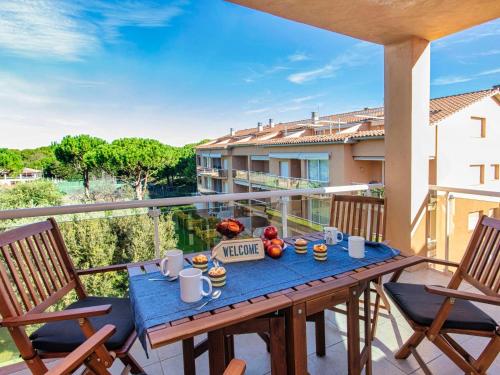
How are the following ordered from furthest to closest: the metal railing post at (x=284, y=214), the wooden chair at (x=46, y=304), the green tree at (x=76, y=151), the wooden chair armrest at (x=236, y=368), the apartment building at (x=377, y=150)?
the green tree at (x=76, y=151) < the apartment building at (x=377, y=150) < the metal railing post at (x=284, y=214) < the wooden chair at (x=46, y=304) < the wooden chair armrest at (x=236, y=368)

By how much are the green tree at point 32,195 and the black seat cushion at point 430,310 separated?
908 cm

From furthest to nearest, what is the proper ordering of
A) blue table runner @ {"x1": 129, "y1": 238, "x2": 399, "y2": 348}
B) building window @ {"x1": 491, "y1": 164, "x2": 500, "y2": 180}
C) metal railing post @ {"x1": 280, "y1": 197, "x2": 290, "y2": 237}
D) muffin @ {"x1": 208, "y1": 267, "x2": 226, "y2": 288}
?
1. building window @ {"x1": 491, "y1": 164, "x2": 500, "y2": 180}
2. metal railing post @ {"x1": 280, "y1": 197, "x2": 290, "y2": 237}
3. muffin @ {"x1": 208, "y1": 267, "x2": 226, "y2": 288}
4. blue table runner @ {"x1": 129, "y1": 238, "x2": 399, "y2": 348}

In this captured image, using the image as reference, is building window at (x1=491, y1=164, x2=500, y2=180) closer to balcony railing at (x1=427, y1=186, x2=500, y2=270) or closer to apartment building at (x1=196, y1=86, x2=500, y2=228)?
apartment building at (x1=196, y1=86, x2=500, y2=228)

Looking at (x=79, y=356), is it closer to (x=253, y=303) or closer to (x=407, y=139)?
(x=253, y=303)

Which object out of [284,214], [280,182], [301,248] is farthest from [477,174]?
[301,248]

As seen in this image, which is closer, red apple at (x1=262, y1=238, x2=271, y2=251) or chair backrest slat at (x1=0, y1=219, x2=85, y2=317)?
chair backrest slat at (x1=0, y1=219, x2=85, y2=317)

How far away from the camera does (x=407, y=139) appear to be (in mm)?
3576

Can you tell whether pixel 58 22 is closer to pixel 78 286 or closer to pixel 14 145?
pixel 14 145

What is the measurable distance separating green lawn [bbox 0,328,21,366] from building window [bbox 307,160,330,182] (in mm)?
11724

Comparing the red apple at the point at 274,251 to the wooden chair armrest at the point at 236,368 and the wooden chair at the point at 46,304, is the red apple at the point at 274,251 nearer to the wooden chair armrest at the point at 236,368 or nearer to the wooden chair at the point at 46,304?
the wooden chair at the point at 46,304

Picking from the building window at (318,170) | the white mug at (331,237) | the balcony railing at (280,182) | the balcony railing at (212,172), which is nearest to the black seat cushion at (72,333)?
the white mug at (331,237)

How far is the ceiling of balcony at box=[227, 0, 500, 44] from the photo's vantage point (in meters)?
2.66

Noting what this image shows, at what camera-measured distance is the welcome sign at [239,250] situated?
1.80 meters

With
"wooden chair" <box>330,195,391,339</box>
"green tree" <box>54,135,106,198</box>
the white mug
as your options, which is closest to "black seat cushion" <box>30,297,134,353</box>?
the white mug
